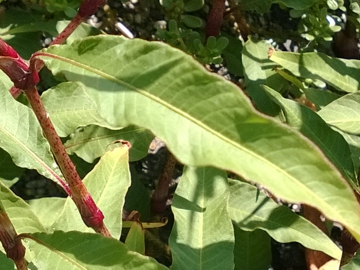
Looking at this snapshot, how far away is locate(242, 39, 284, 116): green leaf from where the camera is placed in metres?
1.35

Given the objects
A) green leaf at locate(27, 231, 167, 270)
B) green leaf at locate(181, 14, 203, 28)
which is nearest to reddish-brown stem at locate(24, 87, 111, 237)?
green leaf at locate(27, 231, 167, 270)

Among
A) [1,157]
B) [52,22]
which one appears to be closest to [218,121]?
[1,157]

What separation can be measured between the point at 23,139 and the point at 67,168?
0.82 feet

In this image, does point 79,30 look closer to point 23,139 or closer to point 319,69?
point 23,139

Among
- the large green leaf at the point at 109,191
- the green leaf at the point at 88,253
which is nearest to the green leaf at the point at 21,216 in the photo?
the large green leaf at the point at 109,191

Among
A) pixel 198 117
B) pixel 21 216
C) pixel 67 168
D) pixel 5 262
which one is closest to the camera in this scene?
pixel 198 117

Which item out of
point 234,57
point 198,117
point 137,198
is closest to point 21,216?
point 137,198

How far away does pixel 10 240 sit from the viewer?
0.73 m

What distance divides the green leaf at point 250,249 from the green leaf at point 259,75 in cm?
30

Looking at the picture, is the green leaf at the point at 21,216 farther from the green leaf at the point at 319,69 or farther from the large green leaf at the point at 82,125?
the green leaf at the point at 319,69

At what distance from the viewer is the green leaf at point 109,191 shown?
984 millimetres

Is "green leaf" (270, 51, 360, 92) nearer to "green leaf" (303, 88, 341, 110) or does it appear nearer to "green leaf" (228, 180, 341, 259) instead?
"green leaf" (303, 88, 341, 110)

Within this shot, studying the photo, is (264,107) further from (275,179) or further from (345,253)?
(275,179)

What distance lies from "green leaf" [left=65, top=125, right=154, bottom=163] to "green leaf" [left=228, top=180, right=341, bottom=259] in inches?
8.4
